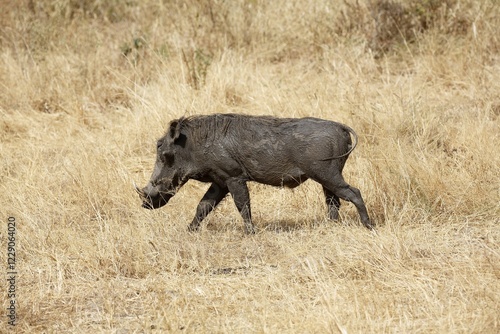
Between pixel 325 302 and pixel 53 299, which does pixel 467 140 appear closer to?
pixel 325 302

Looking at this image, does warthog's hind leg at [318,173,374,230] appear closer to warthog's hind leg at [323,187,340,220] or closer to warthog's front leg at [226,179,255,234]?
warthog's hind leg at [323,187,340,220]

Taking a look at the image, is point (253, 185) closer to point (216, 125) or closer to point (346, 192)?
point (216, 125)

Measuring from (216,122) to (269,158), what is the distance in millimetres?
536

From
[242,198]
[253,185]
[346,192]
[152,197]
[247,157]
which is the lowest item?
[253,185]

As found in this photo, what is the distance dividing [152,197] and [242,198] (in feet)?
2.51

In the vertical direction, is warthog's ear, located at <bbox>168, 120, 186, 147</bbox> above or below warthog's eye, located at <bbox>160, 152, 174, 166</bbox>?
above

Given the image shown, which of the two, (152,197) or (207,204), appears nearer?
(207,204)

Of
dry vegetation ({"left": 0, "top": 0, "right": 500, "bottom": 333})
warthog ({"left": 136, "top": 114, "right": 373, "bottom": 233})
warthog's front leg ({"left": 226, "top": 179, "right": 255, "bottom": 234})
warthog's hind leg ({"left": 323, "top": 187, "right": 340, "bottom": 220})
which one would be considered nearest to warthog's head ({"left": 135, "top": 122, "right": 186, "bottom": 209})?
warthog ({"left": 136, "top": 114, "right": 373, "bottom": 233})

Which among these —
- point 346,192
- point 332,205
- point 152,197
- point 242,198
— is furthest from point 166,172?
point 346,192

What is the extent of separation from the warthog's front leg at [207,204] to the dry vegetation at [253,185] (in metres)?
0.14

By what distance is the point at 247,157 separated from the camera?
6418 millimetres

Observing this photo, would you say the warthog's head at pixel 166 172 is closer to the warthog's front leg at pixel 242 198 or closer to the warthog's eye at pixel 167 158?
the warthog's eye at pixel 167 158

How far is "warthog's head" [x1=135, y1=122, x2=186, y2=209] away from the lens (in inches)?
258

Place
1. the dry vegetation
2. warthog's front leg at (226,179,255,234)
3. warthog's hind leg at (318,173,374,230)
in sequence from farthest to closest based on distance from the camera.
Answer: warthog's front leg at (226,179,255,234) < warthog's hind leg at (318,173,374,230) < the dry vegetation
